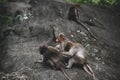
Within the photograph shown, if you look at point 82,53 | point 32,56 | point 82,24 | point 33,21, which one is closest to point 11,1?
point 33,21

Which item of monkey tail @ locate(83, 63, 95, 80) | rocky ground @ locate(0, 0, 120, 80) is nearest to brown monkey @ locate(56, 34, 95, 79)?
monkey tail @ locate(83, 63, 95, 80)

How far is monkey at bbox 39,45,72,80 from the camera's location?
10.9 meters

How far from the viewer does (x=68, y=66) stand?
37.1 feet

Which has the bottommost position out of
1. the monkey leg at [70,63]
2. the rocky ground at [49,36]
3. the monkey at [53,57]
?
→ the rocky ground at [49,36]

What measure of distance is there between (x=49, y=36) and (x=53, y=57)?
2918 millimetres

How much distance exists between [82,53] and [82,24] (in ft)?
10.8

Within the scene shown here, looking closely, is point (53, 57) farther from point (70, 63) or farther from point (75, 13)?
point (75, 13)

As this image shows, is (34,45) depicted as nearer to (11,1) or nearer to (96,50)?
(96,50)

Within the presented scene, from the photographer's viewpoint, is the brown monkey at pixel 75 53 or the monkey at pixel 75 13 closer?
the brown monkey at pixel 75 53

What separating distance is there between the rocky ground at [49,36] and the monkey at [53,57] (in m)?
0.15

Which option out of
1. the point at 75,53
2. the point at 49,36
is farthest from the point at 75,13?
the point at 75,53

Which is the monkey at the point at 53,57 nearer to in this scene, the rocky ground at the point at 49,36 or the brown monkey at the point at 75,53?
the rocky ground at the point at 49,36

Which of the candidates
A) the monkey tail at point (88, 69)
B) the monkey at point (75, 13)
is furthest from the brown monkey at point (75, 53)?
the monkey at point (75, 13)

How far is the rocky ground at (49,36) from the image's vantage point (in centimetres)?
1144
